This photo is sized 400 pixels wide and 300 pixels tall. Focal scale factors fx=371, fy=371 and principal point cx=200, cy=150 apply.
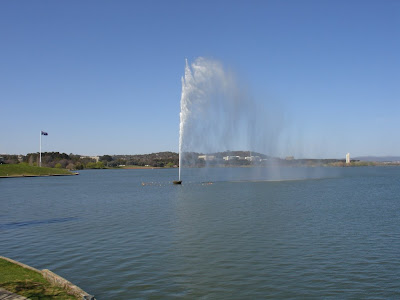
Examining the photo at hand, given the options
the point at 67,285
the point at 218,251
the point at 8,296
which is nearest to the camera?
the point at 8,296

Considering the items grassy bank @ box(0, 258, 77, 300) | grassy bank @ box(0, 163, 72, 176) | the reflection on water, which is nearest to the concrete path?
grassy bank @ box(0, 258, 77, 300)

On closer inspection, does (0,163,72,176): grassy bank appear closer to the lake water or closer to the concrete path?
the lake water

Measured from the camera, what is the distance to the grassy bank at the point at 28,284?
474 inches

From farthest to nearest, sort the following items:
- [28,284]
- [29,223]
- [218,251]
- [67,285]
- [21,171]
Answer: [21,171]
[29,223]
[218,251]
[28,284]
[67,285]

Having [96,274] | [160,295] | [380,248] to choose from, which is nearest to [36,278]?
[96,274]

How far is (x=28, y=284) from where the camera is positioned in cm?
1299

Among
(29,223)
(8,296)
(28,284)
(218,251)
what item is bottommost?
(29,223)

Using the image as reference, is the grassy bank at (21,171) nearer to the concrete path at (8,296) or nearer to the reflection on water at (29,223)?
the reflection on water at (29,223)

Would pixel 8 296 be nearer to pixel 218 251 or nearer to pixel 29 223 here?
pixel 218 251

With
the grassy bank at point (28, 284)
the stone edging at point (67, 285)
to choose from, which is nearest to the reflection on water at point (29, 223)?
the grassy bank at point (28, 284)

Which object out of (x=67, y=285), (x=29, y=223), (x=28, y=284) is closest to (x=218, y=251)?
(x=67, y=285)

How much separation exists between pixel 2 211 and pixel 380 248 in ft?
121

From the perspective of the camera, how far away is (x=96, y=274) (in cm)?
1644

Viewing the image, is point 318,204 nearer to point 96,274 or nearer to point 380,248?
point 380,248
